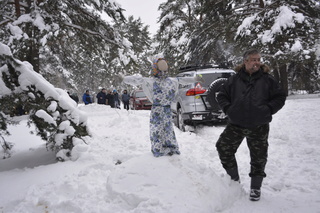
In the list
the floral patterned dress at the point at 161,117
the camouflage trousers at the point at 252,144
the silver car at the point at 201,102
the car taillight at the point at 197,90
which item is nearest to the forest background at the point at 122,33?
the silver car at the point at 201,102

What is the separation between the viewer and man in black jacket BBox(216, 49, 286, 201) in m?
2.63

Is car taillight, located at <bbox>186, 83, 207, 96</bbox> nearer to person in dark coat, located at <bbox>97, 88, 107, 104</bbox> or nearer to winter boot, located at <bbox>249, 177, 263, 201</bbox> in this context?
winter boot, located at <bbox>249, 177, 263, 201</bbox>

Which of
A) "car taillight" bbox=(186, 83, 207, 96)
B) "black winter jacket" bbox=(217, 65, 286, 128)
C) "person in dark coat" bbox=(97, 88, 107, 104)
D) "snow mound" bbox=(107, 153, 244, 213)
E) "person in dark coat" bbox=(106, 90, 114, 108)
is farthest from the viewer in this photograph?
"person in dark coat" bbox=(106, 90, 114, 108)

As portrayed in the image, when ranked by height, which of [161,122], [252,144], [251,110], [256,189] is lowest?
[256,189]

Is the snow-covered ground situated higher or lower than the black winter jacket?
lower

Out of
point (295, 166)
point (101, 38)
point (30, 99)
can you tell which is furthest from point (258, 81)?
point (101, 38)

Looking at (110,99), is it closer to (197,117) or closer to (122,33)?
(122,33)

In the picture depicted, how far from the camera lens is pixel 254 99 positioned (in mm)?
2658

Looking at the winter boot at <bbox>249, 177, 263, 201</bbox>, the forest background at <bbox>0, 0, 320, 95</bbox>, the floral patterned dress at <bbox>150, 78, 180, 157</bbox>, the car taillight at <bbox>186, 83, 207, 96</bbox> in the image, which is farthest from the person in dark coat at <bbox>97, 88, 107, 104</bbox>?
the winter boot at <bbox>249, 177, 263, 201</bbox>

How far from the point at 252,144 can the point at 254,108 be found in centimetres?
47

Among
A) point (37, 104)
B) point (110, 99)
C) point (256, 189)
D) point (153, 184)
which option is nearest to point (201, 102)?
point (256, 189)

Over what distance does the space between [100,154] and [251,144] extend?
3027 mm

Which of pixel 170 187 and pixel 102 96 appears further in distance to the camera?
pixel 102 96

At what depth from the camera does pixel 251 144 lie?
9.09 ft
